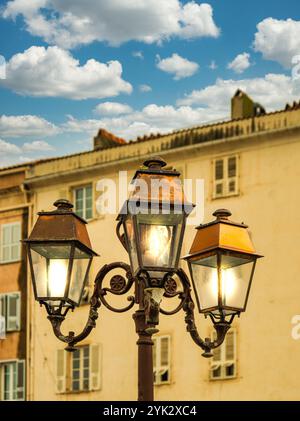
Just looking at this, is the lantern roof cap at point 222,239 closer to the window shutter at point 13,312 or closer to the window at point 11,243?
the window shutter at point 13,312

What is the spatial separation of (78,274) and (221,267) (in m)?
1.35

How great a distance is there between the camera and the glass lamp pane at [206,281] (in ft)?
33.1

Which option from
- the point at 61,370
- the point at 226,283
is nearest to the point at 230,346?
the point at 61,370

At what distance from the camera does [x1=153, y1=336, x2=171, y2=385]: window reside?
31234 millimetres

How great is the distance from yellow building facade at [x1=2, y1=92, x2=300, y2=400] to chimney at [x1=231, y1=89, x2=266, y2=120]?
3.50 feet

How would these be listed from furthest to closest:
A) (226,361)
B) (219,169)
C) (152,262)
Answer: (219,169) < (226,361) < (152,262)

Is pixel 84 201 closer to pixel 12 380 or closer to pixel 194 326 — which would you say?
pixel 12 380

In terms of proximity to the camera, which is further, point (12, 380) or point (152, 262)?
point (12, 380)

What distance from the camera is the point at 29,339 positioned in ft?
112

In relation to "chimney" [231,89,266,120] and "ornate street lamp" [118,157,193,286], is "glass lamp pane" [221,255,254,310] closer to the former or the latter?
"ornate street lamp" [118,157,193,286]

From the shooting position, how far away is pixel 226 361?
99.8 feet

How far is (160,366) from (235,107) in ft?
24.4

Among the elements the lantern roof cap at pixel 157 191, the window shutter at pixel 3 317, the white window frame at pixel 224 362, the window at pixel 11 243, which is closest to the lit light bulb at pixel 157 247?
the lantern roof cap at pixel 157 191
